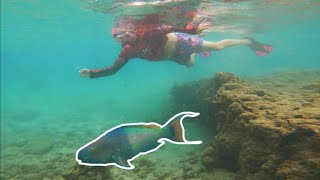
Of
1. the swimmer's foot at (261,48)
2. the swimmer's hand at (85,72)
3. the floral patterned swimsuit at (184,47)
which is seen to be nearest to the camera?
the swimmer's hand at (85,72)

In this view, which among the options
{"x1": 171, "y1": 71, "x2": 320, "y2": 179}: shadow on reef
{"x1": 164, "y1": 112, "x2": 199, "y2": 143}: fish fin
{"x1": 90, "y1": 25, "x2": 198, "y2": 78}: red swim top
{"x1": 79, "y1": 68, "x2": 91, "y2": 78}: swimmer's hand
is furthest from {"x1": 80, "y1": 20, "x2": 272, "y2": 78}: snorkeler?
{"x1": 164, "y1": 112, "x2": 199, "y2": 143}: fish fin

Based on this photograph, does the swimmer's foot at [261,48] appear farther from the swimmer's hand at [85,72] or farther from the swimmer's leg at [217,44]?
the swimmer's hand at [85,72]

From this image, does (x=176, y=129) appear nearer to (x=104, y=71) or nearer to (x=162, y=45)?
(x=104, y=71)

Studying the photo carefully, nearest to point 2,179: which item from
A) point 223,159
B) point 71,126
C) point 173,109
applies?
point 223,159

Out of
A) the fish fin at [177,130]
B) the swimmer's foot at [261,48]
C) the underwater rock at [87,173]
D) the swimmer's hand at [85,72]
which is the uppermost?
the fish fin at [177,130]

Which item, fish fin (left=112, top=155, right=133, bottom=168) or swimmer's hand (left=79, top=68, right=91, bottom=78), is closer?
fish fin (left=112, top=155, right=133, bottom=168)

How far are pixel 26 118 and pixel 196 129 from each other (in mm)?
20371

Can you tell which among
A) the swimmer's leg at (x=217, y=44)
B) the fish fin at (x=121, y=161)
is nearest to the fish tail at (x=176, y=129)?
the fish fin at (x=121, y=161)

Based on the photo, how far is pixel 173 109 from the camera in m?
16.9

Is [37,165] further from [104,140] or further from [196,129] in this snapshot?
[104,140]

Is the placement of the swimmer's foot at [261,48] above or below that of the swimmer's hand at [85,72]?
below

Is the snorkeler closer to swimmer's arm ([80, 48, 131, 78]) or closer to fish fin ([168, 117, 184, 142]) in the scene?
swimmer's arm ([80, 48, 131, 78])

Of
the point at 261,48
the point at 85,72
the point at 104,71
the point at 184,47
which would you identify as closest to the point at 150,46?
the point at 184,47

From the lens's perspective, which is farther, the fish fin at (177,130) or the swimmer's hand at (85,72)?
the swimmer's hand at (85,72)
